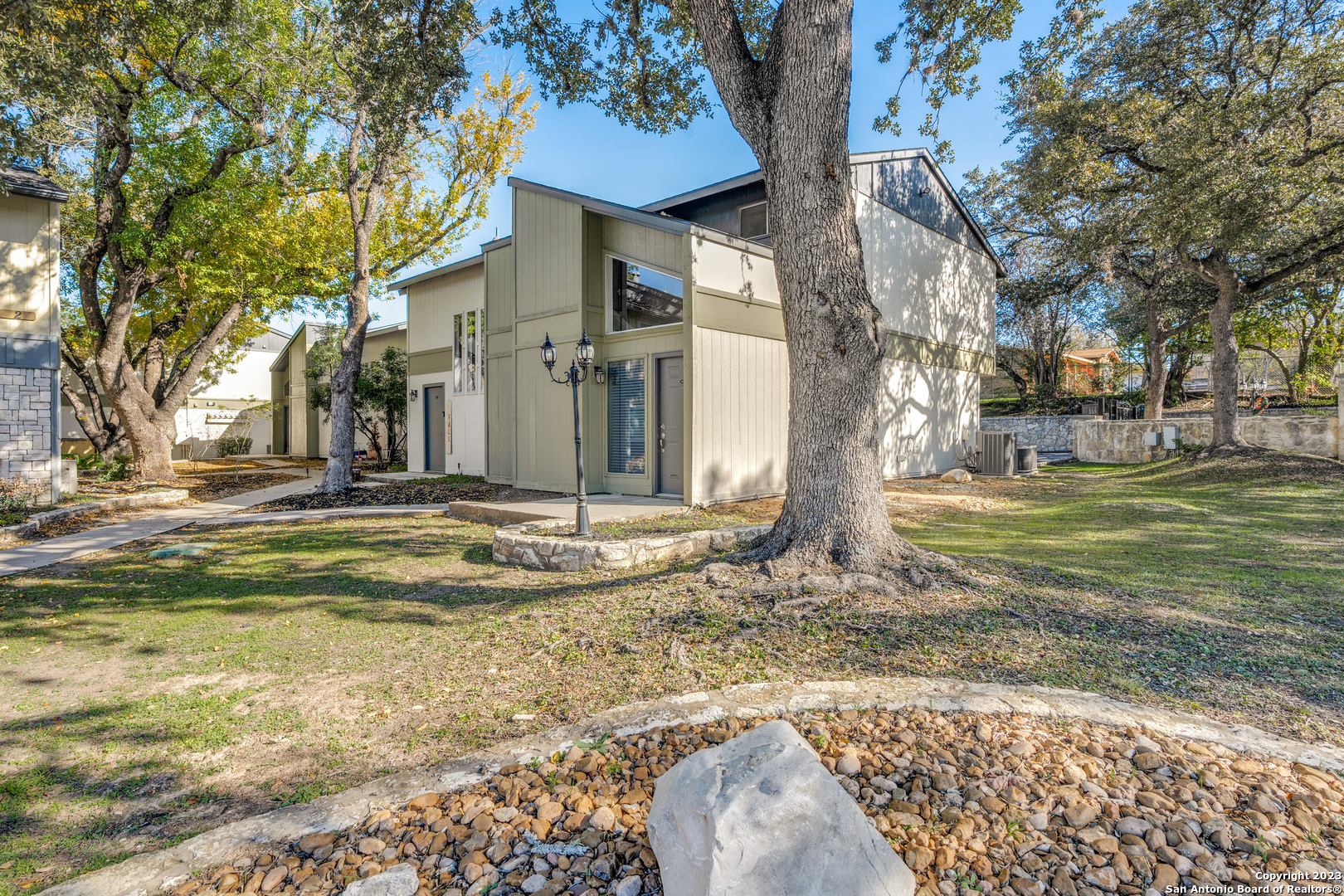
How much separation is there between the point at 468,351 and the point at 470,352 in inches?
3.8

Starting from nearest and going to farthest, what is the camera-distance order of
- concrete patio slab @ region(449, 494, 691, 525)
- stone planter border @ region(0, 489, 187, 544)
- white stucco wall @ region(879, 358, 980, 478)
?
1. concrete patio slab @ region(449, 494, 691, 525)
2. stone planter border @ region(0, 489, 187, 544)
3. white stucco wall @ region(879, 358, 980, 478)

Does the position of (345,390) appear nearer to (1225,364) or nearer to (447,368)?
(447,368)

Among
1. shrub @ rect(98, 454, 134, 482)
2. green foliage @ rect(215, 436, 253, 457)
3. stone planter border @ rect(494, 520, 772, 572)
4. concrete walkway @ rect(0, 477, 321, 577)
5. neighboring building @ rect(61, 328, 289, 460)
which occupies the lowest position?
concrete walkway @ rect(0, 477, 321, 577)

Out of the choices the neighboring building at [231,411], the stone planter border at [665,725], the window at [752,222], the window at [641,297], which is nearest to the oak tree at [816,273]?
the stone planter border at [665,725]

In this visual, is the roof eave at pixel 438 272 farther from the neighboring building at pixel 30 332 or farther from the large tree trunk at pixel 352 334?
the neighboring building at pixel 30 332

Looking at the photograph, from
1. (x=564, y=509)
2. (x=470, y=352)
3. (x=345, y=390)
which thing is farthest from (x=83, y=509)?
(x=564, y=509)

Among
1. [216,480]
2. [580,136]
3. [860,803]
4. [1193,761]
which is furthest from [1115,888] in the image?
[216,480]

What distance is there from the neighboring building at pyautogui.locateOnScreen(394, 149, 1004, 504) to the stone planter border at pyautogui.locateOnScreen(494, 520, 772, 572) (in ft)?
7.62

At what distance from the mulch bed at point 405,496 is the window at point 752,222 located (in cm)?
613

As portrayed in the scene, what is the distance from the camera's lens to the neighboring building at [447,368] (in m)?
14.5

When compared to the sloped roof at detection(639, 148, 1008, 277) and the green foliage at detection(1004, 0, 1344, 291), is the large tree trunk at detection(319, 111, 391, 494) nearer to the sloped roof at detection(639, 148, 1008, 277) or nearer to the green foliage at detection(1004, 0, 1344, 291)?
the sloped roof at detection(639, 148, 1008, 277)

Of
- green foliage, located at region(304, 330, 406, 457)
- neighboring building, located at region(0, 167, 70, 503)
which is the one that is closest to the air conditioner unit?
green foliage, located at region(304, 330, 406, 457)

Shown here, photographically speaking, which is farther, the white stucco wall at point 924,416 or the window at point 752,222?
the white stucco wall at point 924,416

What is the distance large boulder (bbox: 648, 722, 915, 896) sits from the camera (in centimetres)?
171
